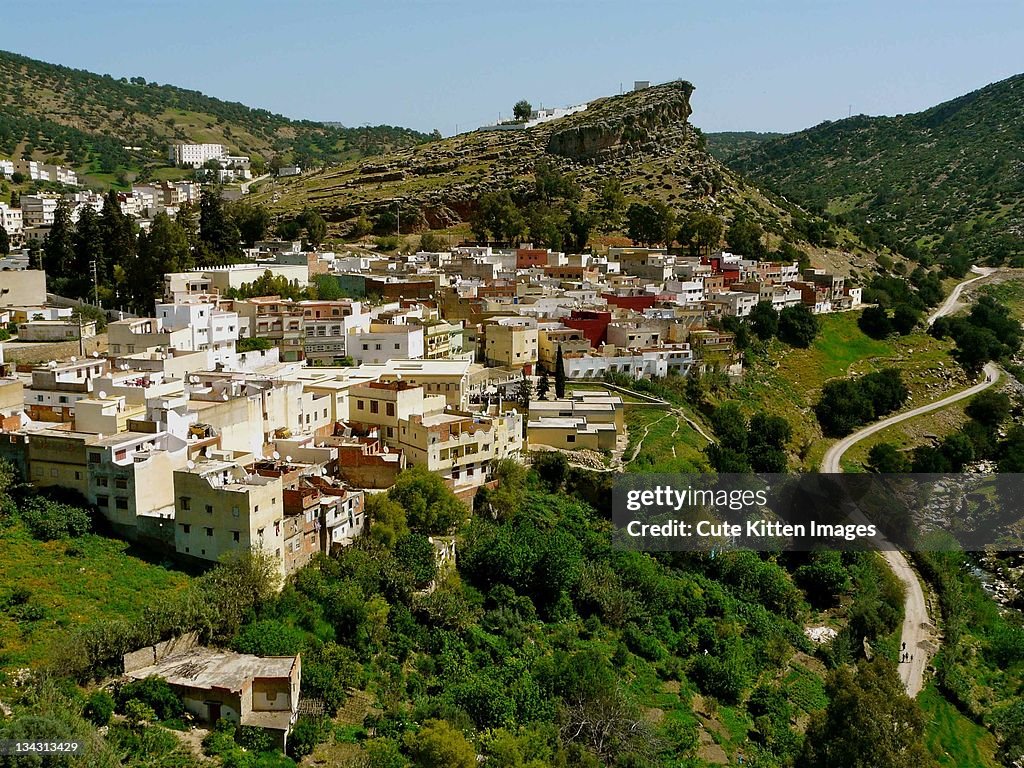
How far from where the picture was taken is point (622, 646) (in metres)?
19.1

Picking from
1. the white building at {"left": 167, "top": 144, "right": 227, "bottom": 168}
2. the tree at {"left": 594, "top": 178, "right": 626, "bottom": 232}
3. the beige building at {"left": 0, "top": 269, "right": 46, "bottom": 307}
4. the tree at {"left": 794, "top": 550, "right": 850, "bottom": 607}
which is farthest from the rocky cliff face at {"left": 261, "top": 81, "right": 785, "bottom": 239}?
the tree at {"left": 794, "top": 550, "right": 850, "bottom": 607}

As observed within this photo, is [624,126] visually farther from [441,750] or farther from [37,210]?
[441,750]

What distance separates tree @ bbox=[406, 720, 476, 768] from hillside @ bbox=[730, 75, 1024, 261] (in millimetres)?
50534

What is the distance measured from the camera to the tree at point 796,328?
38.2m

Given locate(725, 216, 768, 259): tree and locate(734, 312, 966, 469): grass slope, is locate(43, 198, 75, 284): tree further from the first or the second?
locate(725, 216, 768, 259): tree

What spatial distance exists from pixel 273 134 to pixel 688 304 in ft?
279

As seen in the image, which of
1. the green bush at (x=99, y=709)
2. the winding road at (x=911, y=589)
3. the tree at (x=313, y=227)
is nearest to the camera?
the green bush at (x=99, y=709)

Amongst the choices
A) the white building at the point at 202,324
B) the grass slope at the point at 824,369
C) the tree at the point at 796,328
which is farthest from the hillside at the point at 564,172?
the white building at the point at 202,324

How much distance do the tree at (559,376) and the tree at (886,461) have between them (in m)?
10.6

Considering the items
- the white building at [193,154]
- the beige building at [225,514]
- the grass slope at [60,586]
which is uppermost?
the white building at [193,154]

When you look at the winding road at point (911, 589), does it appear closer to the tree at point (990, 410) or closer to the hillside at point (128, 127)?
the tree at point (990, 410)

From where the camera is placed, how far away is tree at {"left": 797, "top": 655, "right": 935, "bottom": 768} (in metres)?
16.2

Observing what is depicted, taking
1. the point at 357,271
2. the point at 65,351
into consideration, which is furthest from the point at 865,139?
the point at 65,351

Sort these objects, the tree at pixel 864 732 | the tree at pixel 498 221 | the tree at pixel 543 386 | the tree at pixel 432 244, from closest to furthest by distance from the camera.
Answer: the tree at pixel 864 732
the tree at pixel 543 386
the tree at pixel 432 244
the tree at pixel 498 221
